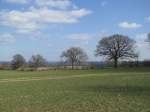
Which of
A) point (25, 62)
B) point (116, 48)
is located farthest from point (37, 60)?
point (116, 48)

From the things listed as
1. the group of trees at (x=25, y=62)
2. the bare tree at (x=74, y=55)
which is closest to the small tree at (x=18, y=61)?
the group of trees at (x=25, y=62)

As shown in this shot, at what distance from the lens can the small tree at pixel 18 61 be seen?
99312mm

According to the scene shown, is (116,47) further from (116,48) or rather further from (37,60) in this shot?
(37,60)

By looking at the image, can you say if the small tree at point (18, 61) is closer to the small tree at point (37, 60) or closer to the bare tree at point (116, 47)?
the small tree at point (37, 60)

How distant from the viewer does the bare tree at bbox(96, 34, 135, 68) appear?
298ft

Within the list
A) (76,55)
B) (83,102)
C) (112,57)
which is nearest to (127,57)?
(112,57)

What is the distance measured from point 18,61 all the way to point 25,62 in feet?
9.88

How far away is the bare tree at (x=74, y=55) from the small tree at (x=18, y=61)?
16.5m

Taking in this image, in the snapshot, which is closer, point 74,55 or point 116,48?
point 116,48

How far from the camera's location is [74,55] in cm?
11212

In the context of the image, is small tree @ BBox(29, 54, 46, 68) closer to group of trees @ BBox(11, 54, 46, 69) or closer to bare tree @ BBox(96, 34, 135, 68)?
group of trees @ BBox(11, 54, 46, 69)

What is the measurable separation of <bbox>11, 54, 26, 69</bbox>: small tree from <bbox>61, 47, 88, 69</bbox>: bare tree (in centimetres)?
1650

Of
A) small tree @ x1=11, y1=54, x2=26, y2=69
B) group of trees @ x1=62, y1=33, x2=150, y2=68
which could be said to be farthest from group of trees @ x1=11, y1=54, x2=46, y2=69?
group of trees @ x1=62, y1=33, x2=150, y2=68

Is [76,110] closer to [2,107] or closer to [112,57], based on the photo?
[2,107]
